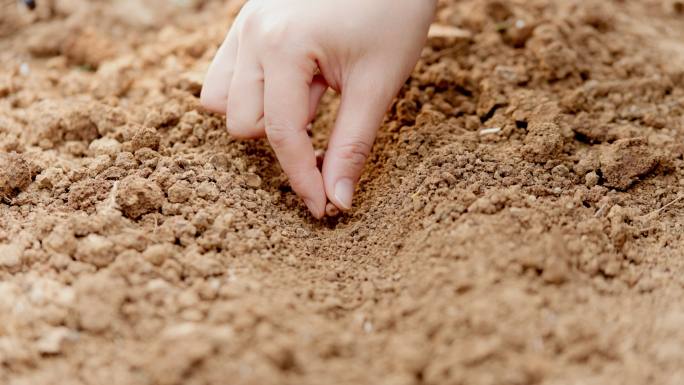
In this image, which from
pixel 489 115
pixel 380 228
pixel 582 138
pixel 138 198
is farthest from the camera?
pixel 489 115

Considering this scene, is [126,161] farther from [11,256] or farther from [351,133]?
[351,133]

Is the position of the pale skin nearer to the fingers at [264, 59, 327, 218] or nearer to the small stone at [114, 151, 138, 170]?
the fingers at [264, 59, 327, 218]

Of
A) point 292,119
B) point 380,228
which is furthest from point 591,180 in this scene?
point 292,119

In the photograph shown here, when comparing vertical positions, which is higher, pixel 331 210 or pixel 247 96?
pixel 247 96

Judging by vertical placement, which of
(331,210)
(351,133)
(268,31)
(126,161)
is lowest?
(331,210)

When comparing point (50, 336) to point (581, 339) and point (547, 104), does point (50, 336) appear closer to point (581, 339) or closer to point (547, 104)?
point (581, 339)

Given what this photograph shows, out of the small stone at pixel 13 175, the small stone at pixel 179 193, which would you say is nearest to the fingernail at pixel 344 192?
the small stone at pixel 179 193

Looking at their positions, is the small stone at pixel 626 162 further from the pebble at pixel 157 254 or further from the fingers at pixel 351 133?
the pebble at pixel 157 254
